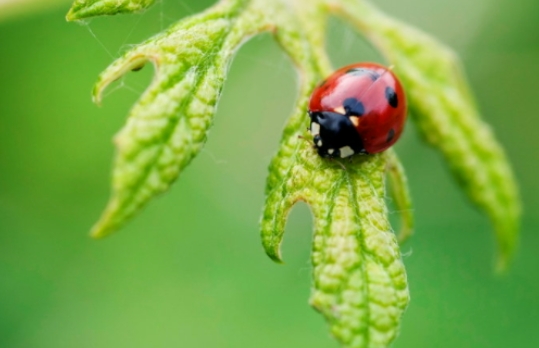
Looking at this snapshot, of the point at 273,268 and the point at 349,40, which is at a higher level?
the point at 349,40

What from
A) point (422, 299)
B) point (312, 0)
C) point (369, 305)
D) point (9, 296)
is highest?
point (312, 0)

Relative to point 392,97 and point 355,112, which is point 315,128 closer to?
point 355,112

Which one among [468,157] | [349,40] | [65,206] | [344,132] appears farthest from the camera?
[349,40]

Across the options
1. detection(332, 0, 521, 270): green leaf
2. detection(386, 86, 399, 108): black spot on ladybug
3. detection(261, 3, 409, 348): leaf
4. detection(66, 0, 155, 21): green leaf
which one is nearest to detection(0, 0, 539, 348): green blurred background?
detection(332, 0, 521, 270): green leaf

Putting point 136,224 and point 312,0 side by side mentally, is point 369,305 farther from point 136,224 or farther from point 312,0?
point 136,224

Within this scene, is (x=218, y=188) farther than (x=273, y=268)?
Yes

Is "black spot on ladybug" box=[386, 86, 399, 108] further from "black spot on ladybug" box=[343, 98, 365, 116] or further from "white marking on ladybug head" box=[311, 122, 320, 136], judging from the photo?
"white marking on ladybug head" box=[311, 122, 320, 136]

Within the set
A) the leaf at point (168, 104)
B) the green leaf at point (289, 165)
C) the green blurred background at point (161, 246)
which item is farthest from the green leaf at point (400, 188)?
the green blurred background at point (161, 246)

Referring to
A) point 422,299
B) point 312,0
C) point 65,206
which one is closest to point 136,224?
point 65,206
